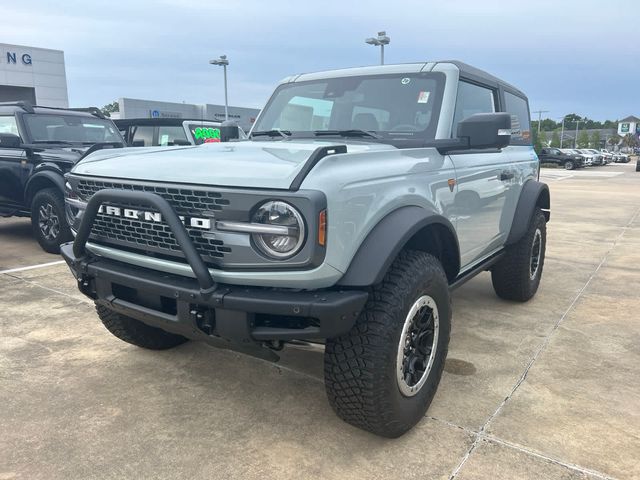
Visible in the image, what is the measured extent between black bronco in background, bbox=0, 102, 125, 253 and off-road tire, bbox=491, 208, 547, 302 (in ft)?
14.9

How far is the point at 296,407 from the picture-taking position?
9.33 ft

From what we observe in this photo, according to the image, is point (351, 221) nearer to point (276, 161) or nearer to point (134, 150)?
point (276, 161)

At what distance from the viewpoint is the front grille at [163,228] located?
2170mm

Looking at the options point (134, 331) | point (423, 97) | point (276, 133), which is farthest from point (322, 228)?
point (134, 331)

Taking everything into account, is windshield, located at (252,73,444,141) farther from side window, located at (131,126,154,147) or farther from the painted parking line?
side window, located at (131,126,154,147)

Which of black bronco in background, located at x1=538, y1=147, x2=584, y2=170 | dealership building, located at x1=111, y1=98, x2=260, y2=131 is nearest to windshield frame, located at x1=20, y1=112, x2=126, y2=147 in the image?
dealership building, located at x1=111, y1=98, x2=260, y2=131

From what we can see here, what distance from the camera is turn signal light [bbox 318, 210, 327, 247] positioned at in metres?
1.99

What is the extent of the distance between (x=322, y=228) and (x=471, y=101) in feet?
6.71

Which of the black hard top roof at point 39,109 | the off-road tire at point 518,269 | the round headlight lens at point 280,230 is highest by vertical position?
the black hard top roof at point 39,109

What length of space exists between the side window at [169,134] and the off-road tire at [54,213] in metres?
4.25

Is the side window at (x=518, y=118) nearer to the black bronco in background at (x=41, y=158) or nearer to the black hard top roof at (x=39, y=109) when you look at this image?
the black bronco in background at (x=41, y=158)

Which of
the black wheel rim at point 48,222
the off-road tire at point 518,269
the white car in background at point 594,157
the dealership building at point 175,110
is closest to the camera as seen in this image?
the off-road tire at point 518,269

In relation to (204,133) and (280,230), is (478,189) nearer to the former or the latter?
(280,230)

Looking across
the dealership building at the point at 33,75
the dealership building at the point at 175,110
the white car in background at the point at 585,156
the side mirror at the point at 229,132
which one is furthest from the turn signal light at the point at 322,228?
the white car in background at the point at 585,156
